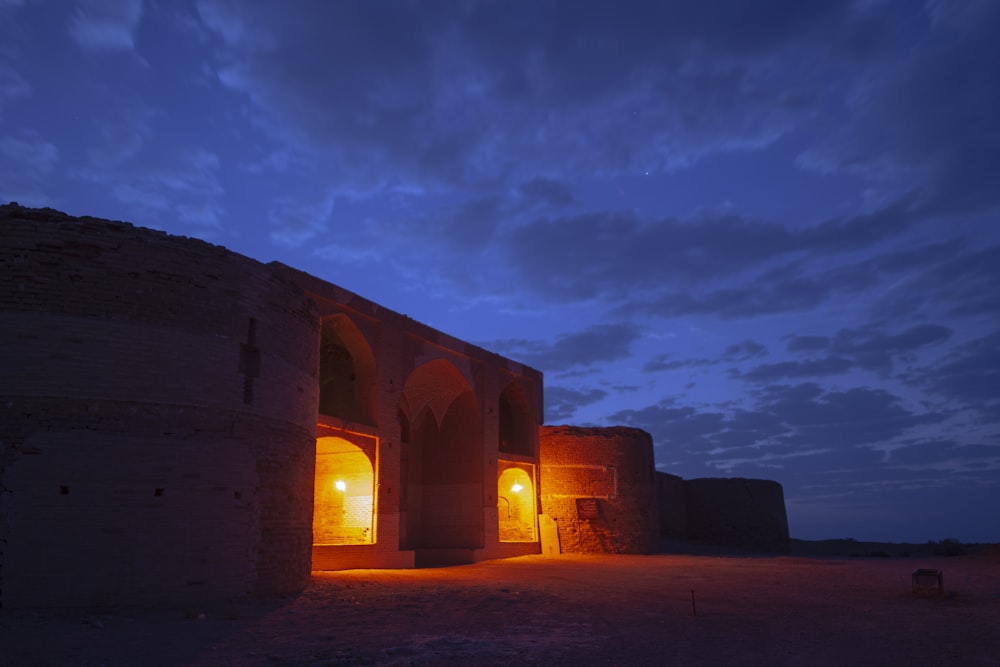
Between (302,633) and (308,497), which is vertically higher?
(308,497)

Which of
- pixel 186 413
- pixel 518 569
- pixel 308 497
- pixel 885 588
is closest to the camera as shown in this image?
pixel 186 413

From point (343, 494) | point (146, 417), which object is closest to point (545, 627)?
point (146, 417)

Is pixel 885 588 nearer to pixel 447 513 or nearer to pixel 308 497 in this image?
pixel 308 497

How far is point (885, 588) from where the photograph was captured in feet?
46.5

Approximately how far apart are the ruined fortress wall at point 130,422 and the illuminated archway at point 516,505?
1468cm

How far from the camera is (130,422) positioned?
399 inches

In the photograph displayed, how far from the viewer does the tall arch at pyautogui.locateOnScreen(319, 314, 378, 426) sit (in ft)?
64.6

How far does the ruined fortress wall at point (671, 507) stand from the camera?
105 feet

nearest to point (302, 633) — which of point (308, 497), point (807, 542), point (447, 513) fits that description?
point (308, 497)

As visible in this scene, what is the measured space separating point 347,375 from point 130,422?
33.6 feet

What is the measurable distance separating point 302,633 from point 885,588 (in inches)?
431

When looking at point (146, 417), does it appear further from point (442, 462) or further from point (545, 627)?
point (442, 462)

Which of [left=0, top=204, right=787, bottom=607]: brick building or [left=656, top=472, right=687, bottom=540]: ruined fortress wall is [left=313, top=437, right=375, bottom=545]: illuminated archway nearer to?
[left=0, top=204, right=787, bottom=607]: brick building

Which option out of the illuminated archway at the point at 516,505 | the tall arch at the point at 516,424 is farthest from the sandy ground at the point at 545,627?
the tall arch at the point at 516,424
